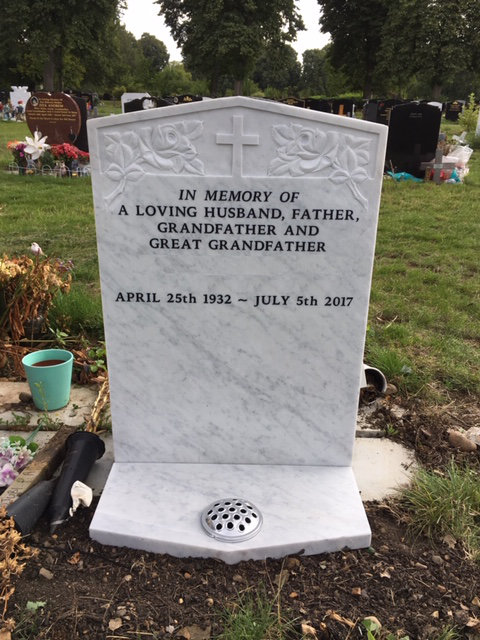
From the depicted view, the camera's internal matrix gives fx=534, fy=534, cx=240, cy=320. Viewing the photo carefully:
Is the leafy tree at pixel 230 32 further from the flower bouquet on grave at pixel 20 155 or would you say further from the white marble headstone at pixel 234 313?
the white marble headstone at pixel 234 313

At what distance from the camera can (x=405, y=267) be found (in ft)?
18.3

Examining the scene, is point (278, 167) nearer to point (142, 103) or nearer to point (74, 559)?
point (74, 559)

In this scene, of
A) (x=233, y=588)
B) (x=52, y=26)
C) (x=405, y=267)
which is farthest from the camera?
(x=52, y=26)

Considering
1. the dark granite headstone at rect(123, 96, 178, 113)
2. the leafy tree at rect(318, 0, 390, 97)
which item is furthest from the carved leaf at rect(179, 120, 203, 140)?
the leafy tree at rect(318, 0, 390, 97)

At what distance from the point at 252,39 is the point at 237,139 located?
126ft

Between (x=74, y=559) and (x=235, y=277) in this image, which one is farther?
(x=235, y=277)

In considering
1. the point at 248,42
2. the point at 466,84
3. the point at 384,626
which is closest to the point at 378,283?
the point at 384,626

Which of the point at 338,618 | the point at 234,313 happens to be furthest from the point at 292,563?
the point at 234,313

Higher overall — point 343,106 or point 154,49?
point 154,49

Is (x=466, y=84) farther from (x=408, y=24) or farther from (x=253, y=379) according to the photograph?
(x=253, y=379)

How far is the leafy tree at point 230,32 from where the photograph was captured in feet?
116

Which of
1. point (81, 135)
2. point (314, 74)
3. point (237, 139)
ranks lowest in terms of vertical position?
point (237, 139)

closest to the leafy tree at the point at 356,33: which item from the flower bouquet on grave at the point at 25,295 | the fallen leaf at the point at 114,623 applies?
the flower bouquet on grave at the point at 25,295

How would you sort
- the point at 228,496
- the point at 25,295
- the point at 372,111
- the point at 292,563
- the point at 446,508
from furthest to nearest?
the point at 372,111 < the point at 25,295 < the point at 228,496 < the point at 446,508 < the point at 292,563
